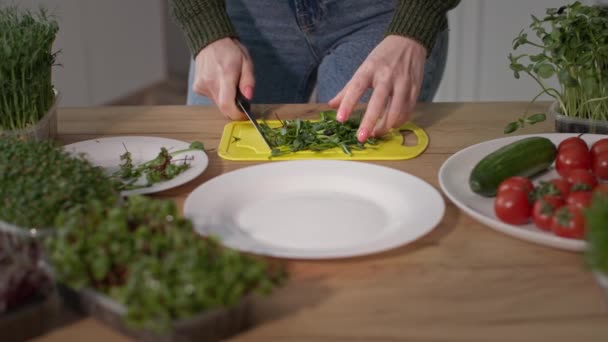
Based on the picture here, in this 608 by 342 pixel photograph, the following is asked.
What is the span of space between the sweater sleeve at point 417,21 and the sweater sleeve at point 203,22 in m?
0.38

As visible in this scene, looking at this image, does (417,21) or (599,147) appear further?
(417,21)

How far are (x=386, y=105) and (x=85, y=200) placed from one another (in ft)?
2.42

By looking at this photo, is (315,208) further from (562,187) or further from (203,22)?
(203,22)

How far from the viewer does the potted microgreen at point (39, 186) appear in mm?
813

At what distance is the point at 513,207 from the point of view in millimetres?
938

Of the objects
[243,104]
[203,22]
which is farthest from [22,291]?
[203,22]

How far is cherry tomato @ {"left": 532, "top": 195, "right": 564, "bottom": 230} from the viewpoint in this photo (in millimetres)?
A: 904

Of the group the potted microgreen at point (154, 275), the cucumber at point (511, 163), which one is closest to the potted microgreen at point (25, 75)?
the potted microgreen at point (154, 275)

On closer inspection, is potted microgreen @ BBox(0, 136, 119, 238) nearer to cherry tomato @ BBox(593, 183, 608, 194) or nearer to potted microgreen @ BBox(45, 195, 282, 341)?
potted microgreen @ BBox(45, 195, 282, 341)

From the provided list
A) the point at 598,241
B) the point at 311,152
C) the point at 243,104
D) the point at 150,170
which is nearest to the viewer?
the point at 598,241

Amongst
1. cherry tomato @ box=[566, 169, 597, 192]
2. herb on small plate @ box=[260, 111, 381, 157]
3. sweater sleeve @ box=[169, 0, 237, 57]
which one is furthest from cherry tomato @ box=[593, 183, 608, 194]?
sweater sleeve @ box=[169, 0, 237, 57]

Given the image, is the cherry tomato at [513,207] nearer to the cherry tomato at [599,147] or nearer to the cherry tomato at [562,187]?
the cherry tomato at [562,187]

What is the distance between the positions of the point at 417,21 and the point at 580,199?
2.27 ft

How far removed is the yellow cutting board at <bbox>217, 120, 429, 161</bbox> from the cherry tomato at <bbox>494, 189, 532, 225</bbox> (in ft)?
1.05
